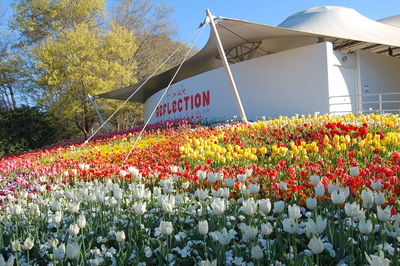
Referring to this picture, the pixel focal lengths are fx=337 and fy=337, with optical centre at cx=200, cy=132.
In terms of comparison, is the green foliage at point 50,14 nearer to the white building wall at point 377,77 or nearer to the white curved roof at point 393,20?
the white building wall at point 377,77

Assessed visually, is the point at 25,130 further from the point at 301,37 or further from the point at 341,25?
the point at 341,25

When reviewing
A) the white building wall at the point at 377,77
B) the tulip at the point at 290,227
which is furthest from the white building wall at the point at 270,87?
the tulip at the point at 290,227

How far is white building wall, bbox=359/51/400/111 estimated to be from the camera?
13625mm

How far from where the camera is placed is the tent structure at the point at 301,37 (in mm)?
11961

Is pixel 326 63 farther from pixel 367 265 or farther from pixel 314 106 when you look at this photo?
pixel 367 265

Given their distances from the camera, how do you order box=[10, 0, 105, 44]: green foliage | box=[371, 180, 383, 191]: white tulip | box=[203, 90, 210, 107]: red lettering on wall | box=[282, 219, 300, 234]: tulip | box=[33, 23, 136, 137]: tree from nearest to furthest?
box=[282, 219, 300, 234]: tulip, box=[371, 180, 383, 191]: white tulip, box=[203, 90, 210, 107]: red lettering on wall, box=[33, 23, 136, 137]: tree, box=[10, 0, 105, 44]: green foliage

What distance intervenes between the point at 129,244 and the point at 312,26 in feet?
48.8

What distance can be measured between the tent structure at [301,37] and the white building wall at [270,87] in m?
0.35

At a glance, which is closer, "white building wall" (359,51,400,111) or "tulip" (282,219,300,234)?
"tulip" (282,219,300,234)

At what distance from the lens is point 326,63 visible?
459 inches

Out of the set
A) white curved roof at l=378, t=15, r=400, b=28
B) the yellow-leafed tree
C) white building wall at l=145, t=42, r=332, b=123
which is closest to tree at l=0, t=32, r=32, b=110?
the yellow-leafed tree

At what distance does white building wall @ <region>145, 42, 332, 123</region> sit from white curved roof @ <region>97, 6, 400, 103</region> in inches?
36.1

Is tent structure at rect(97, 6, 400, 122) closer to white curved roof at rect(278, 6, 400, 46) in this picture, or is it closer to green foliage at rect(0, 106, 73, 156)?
white curved roof at rect(278, 6, 400, 46)

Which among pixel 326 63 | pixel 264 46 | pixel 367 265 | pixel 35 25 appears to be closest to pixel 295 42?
pixel 264 46
